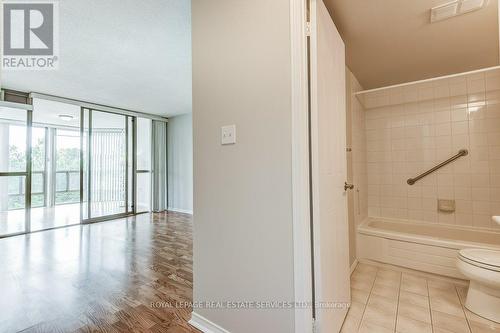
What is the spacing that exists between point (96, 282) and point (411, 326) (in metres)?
2.56

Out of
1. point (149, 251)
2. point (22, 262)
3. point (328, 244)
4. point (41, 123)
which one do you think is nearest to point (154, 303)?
point (149, 251)

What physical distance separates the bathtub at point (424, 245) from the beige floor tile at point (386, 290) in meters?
0.39

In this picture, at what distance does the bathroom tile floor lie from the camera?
1.51m

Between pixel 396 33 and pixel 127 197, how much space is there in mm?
5316

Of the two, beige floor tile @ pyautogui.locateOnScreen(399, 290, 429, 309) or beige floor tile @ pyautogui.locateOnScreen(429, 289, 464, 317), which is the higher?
beige floor tile @ pyautogui.locateOnScreen(429, 289, 464, 317)

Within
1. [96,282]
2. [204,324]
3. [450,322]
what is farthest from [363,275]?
[96,282]

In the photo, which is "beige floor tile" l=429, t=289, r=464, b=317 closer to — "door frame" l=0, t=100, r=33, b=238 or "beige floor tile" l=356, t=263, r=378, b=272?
"beige floor tile" l=356, t=263, r=378, b=272

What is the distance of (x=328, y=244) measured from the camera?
1323 mm

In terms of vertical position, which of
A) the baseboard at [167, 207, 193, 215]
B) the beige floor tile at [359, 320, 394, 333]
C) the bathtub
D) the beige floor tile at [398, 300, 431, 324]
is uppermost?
the bathtub

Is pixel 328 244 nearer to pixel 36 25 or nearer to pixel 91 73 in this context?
pixel 36 25

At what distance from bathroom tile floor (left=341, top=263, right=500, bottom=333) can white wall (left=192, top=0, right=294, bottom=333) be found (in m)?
0.80

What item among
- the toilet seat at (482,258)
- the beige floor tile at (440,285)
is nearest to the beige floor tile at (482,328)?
the toilet seat at (482,258)

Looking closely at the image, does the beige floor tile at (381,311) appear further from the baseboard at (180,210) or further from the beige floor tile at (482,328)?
the baseboard at (180,210)

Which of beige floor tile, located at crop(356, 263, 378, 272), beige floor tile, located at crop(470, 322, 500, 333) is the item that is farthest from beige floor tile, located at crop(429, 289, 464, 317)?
beige floor tile, located at crop(356, 263, 378, 272)
